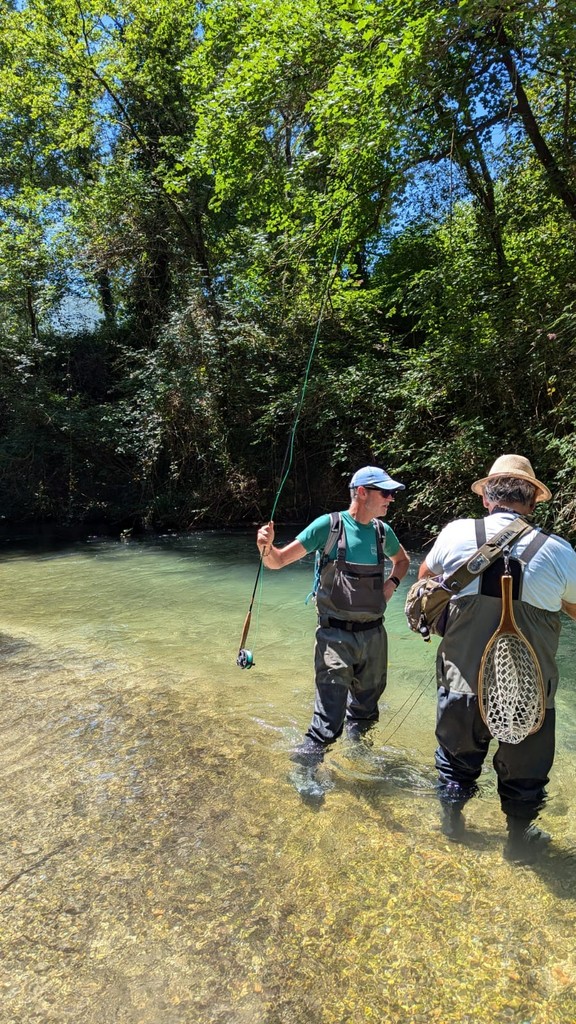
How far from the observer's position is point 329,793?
381 centimetres

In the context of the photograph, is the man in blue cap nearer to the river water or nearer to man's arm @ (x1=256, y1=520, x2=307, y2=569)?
man's arm @ (x1=256, y1=520, x2=307, y2=569)

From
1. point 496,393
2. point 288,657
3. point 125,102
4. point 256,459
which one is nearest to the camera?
point 288,657

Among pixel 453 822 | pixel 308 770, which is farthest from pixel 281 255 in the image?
pixel 453 822

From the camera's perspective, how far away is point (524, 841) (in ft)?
10.7

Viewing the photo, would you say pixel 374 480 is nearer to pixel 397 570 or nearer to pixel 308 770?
pixel 397 570

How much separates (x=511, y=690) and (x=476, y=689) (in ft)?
0.68

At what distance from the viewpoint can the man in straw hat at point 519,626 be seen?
9.84 ft

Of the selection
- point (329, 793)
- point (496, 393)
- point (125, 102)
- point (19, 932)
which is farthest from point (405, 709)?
point (125, 102)

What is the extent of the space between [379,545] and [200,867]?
2055mm

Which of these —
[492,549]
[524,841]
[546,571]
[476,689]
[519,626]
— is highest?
[492,549]

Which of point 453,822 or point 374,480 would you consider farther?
point 374,480

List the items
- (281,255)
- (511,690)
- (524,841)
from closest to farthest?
(511,690) < (524,841) < (281,255)

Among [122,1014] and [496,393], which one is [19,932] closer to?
[122,1014]

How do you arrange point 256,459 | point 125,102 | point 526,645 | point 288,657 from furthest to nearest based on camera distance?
point 125,102
point 256,459
point 288,657
point 526,645
